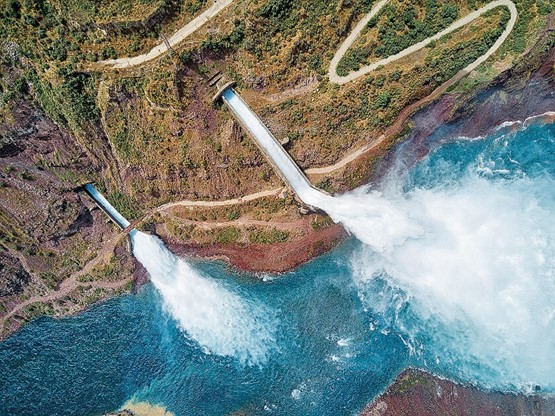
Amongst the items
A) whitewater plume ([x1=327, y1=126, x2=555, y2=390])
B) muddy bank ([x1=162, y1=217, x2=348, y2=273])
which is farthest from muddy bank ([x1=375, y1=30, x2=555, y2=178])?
muddy bank ([x1=162, y1=217, x2=348, y2=273])

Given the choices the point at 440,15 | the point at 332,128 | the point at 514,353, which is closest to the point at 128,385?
the point at 332,128

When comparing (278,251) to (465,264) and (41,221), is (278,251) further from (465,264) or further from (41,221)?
(41,221)

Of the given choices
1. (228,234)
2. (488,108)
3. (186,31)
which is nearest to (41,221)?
(228,234)

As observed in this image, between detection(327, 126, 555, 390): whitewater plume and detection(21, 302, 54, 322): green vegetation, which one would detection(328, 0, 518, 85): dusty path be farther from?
detection(21, 302, 54, 322): green vegetation

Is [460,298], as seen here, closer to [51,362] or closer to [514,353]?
[514,353]

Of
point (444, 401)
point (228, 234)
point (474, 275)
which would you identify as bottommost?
point (444, 401)

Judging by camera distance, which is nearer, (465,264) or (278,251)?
(465,264)

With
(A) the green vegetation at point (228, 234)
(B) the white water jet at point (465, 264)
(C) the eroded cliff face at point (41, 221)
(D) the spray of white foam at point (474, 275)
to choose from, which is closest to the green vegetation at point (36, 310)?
(C) the eroded cliff face at point (41, 221)

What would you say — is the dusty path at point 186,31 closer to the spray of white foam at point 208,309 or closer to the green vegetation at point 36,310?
the spray of white foam at point 208,309
